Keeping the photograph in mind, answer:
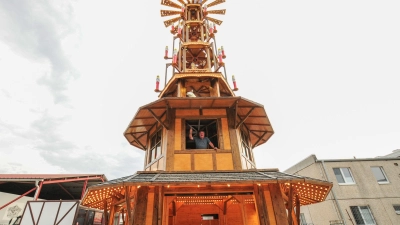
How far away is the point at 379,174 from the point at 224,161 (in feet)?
72.2

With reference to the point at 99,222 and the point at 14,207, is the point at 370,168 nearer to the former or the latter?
the point at 99,222

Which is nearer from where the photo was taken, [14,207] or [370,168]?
[14,207]

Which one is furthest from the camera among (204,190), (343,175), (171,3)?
(343,175)

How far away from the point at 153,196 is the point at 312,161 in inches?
771

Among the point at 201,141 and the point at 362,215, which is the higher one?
the point at 201,141

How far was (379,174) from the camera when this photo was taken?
68.1 ft

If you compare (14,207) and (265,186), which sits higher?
(14,207)

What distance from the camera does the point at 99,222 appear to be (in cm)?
1762

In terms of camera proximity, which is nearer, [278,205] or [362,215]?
[278,205]

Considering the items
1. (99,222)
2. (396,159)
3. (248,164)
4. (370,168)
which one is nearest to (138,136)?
(248,164)

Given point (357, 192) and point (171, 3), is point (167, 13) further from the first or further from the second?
point (357, 192)

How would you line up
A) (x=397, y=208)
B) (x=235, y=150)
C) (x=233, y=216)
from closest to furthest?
(x=235, y=150) → (x=233, y=216) → (x=397, y=208)

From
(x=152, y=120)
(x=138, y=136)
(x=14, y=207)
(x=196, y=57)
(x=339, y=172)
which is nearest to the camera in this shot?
(x=152, y=120)

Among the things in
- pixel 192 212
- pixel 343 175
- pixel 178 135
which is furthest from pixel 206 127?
pixel 343 175
